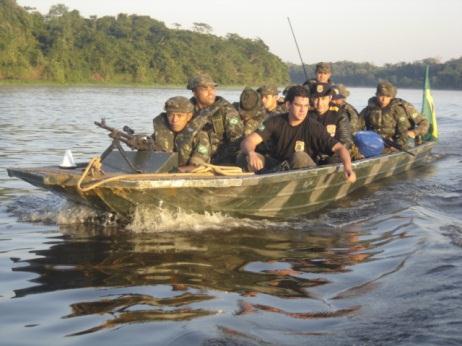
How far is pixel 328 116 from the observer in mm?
8484

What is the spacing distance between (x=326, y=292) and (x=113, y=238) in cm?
236

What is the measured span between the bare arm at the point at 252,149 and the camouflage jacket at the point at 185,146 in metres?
0.39

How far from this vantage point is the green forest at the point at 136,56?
56.8 meters

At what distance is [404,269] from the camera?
17.4 ft

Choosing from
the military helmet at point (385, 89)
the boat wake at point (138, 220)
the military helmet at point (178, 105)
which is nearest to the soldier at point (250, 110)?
the military helmet at point (178, 105)

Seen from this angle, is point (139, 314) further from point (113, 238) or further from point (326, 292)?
point (113, 238)

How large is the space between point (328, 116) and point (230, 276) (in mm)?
3871

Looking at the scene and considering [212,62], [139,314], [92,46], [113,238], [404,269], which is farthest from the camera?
[212,62]

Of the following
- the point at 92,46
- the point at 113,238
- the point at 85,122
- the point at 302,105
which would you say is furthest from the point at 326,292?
the point at 92,46

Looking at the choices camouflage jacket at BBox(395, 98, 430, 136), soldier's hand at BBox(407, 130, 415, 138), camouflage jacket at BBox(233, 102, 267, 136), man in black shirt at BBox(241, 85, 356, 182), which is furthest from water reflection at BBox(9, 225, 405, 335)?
camouflage jacket at BBox(395, 98, 430, 136)

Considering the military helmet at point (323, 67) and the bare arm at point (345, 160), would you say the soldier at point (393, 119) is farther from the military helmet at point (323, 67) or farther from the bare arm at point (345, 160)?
the bare arm at point (345, 160)

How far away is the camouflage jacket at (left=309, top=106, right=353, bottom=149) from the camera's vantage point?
8.42 metres

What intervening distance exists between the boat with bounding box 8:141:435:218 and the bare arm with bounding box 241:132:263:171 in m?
0.26

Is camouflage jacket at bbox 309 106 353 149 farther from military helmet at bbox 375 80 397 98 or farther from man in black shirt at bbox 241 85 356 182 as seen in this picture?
military helmet at bbox 375 80 397 98
